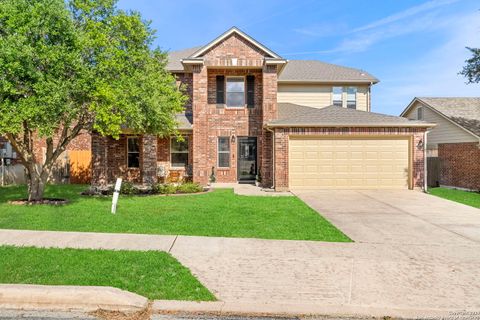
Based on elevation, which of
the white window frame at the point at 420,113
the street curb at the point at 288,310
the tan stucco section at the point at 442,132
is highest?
the white window frame at the point at 420,113

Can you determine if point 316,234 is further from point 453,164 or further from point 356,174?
point 453,164

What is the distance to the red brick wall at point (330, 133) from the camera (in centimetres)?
1636

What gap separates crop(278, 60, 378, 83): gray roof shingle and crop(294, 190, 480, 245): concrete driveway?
1158 centimetres

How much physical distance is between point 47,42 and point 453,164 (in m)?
20.6

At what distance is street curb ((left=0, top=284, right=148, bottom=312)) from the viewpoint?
453 centimetres

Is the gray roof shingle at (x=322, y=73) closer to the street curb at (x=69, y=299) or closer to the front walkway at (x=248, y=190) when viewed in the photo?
the front walkway at (x=248, y=190)

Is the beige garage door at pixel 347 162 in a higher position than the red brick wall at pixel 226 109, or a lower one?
lower

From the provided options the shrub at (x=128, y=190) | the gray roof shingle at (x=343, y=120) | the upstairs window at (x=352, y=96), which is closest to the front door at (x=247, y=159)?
the gray roof shingle at (x=343, y=120)

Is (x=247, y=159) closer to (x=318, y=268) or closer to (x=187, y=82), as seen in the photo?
(x=187, y=82)

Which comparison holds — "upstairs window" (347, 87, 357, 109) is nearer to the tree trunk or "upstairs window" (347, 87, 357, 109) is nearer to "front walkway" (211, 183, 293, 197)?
"front walkway" (211, 183, 293, 197)

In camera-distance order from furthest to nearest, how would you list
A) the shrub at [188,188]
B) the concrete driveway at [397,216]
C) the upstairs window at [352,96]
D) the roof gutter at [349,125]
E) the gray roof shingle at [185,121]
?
the upstairs window at [352,96], the gray roof shingle at [185,121], the roof gutter at [349,125], the shrub at [188,188], the concrete driveway at [397,216]

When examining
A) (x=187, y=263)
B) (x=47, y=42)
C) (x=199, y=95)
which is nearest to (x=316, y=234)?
(x=187, y=263)

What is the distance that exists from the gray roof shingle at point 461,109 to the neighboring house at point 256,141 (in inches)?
211

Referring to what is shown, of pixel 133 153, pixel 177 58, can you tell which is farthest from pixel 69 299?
pixel 177 58
